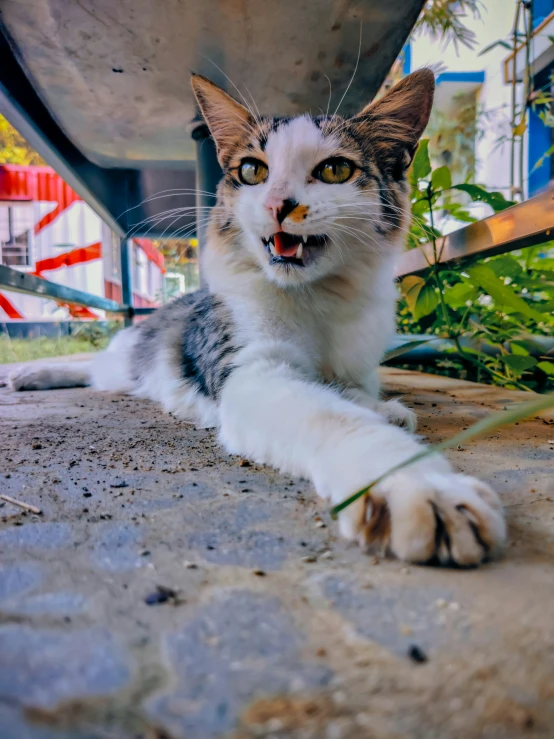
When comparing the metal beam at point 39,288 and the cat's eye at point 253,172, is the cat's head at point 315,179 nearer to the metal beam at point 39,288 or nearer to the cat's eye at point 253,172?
the cat's eye at point 253,172

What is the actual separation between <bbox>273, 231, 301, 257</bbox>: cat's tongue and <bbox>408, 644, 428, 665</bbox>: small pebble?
1.06 meters

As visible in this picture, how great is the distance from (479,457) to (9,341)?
2.95 m

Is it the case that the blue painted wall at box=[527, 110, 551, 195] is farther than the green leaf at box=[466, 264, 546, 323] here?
Yes

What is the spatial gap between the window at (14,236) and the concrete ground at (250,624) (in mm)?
2226

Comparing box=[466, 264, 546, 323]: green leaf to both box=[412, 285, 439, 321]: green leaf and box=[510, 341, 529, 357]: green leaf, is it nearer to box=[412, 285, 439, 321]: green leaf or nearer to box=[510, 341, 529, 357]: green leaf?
box=[412, 285, 439, 321]: green leaf

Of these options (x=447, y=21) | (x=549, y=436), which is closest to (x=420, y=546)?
(x=549, y=436)

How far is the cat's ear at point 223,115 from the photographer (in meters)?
1.62

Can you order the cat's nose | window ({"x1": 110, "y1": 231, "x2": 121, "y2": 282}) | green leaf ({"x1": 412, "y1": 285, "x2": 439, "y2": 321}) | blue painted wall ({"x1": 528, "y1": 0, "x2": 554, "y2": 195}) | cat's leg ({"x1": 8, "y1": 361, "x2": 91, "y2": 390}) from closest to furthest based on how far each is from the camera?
A: the cat's nose < green leaf ({"x1": 412, "y1": 285, "x2": 439, "y2": 321}) < cat's leg ({"x1": 8, "y1": 361, "x2": 91, "y2": 390}) < blue painted wall ({"x1": 528, "y1": 0, "x2": 554, "y2": 195}) < window ({"x1": 110, "y1": 231, "x2": 121, "y2": 282})

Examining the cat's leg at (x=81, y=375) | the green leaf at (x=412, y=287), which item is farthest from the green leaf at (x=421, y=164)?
the cat's leg at (x=81, y=375)

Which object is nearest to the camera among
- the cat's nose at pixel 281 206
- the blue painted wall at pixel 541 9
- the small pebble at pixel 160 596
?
the small pebble at pixel 160 596

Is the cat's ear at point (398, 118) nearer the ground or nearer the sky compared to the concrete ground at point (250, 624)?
nearer the sky

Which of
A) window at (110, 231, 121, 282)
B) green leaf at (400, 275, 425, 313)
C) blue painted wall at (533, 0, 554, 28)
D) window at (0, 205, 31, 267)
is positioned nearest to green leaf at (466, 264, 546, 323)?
green leaf at (400, 275, 425, 313)

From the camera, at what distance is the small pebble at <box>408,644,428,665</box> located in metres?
0.44

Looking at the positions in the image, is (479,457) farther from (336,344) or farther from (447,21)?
(447,21)
